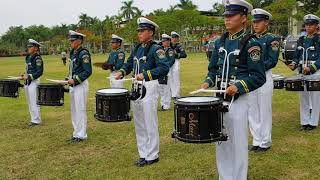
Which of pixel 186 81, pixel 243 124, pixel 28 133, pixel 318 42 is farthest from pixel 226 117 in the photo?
pixel 186 81

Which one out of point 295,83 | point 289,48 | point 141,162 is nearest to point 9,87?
point 141,162

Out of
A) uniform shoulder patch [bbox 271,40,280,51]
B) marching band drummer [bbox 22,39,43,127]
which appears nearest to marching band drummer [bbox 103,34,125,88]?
marching band drummer [bbox 22,39,43,127]

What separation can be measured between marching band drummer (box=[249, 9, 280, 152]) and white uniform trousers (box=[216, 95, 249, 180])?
243 centimetres

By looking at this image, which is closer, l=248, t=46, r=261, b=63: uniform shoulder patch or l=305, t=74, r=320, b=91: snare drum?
l=248, t=46, r=261, b=63: uniform shoulder patch

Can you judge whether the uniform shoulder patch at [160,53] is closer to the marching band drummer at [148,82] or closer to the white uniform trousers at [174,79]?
the marching band drummer at [148,82]

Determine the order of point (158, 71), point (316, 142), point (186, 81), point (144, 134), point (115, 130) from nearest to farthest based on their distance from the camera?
1. point (158, 71)
2. point (144, 134)
3. point (316, 142)
4. point (115, 130)
5. point (186, 81)

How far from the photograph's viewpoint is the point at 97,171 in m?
6.66

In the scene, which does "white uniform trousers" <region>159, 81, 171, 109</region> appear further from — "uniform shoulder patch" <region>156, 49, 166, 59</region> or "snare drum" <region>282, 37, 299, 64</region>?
"uniform shoulder patch" <region>156, 49, 166, 59</region>

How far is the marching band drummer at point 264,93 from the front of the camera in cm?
711

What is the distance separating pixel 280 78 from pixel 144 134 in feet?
10.0

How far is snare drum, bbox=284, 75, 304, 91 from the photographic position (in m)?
7.76

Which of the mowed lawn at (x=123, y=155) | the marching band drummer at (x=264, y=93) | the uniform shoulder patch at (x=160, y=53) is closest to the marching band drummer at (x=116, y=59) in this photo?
the mowed lawn at (x=123, y=155)

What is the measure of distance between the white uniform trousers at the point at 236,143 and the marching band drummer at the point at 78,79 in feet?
14.1

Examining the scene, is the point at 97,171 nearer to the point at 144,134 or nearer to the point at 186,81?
the point at 144,134
